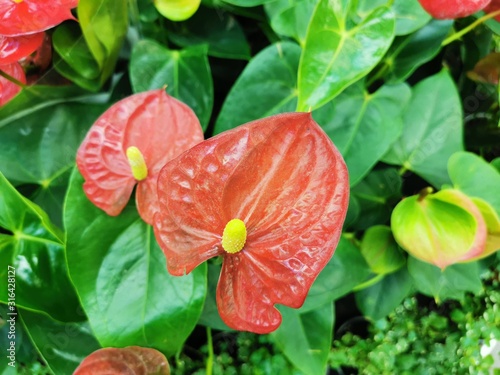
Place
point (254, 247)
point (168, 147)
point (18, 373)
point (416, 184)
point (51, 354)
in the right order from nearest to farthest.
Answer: point (254, 247), point (168, 147), point (51, 354), point (18, 373), point (416, 184)

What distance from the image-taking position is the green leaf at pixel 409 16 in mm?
730

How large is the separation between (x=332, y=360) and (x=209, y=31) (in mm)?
615

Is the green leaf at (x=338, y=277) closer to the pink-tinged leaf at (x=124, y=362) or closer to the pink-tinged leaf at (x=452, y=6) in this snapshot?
the pink-tinged leaf at (x=124, y=362)

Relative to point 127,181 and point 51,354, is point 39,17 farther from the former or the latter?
point 51,354

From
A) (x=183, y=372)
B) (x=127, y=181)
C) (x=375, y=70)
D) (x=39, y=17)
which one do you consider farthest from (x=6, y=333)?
(x=375, y=70)

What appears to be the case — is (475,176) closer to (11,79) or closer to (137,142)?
(137,142)

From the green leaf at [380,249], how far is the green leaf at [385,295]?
6 centimetres

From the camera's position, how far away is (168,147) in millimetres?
574

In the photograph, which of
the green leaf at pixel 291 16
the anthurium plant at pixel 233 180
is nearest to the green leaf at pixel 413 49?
the anthurium plant at pixel 233 180

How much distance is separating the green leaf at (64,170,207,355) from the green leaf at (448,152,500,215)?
393 millimetres

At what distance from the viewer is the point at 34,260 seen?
646mm

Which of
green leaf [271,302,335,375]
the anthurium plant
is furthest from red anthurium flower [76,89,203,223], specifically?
green leaf [271,302,335,375]

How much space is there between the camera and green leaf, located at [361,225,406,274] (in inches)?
32.1

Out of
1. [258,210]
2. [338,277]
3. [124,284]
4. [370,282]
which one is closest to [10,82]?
[124,284]
